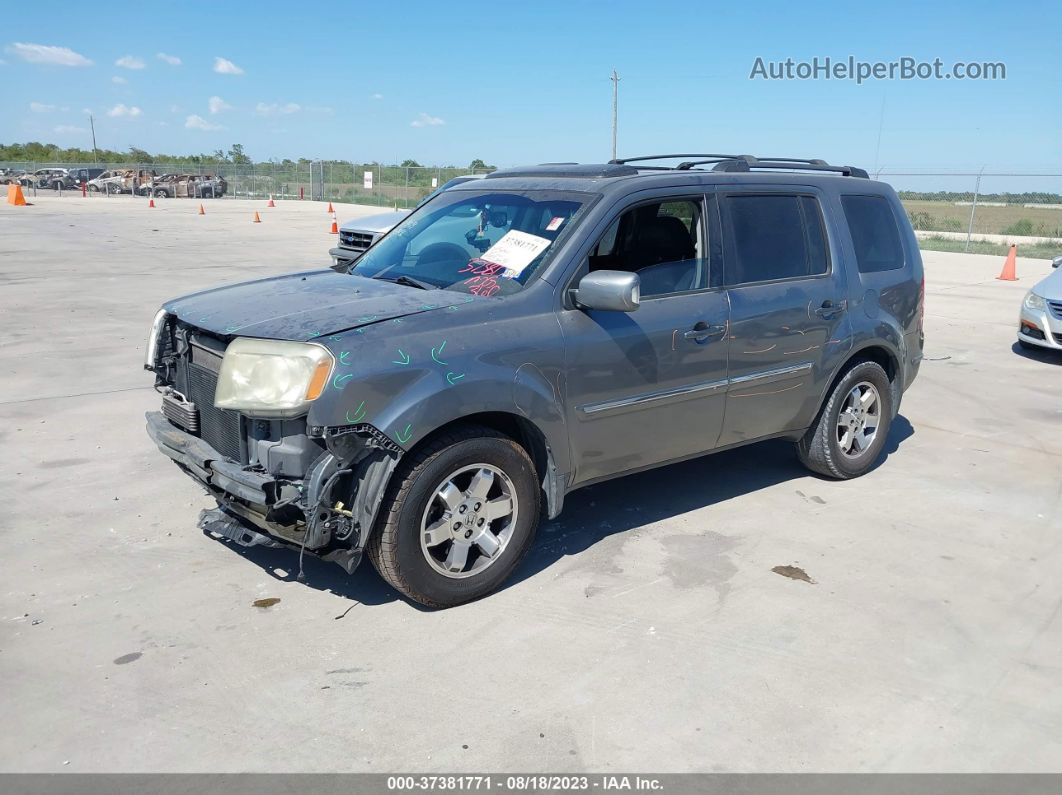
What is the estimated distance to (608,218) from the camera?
14.8ft

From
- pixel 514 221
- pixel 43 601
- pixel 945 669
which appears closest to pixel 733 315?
pixel 514 221

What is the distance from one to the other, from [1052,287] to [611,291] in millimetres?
8187

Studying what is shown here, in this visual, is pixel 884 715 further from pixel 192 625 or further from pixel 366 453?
pixel 192 625

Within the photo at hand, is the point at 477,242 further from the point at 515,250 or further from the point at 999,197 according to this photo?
the point at 999,197

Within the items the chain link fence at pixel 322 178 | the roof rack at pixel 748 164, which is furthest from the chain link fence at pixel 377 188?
the roof rack at pixel 748 164

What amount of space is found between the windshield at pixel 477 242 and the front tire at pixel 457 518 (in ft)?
2.67

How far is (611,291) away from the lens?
13.6ft

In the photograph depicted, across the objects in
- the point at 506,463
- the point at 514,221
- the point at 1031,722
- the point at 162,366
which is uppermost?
the point at 514,221

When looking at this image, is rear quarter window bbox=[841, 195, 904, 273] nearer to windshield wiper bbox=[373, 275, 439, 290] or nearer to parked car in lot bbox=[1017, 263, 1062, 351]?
windshield wiper bbox=[373, 275, 439, 290]

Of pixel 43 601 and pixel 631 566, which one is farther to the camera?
pixel 631 566

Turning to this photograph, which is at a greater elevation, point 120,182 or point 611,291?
point 120,182

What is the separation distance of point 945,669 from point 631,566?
151 centimetres

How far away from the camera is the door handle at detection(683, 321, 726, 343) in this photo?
476cm

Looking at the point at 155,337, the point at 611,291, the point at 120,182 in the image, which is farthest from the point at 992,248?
the point at 120,182
